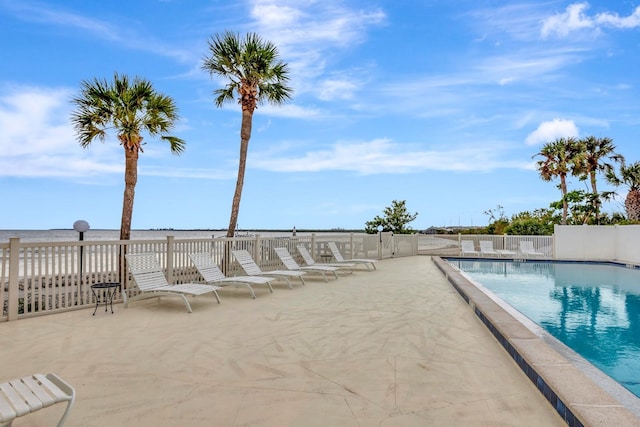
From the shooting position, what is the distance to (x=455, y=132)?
20.3m

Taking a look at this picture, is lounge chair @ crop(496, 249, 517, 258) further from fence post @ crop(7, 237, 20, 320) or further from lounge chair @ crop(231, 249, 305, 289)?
fence post @ crop(7, 237, 20, 320)

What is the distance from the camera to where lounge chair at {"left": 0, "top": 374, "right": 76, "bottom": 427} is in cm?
199

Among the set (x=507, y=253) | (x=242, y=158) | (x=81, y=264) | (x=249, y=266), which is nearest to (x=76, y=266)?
(x=81, y=264)

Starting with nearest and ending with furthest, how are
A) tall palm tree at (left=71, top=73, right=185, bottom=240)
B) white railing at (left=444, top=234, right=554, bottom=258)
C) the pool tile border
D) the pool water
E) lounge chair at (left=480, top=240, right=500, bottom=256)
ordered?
the pool tile border, the pool water, tall palm tree at (left=71, top=73, right=185, bottom=240), lounge chair at (left=480, top=240, right=500, bottom=256), white railing at (left=444, top=234, right=554, bottom=258)

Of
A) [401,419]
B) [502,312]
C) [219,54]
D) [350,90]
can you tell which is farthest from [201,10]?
[401,419]

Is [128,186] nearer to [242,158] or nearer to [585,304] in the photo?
[242,158]

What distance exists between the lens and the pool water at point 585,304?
15.6 ft

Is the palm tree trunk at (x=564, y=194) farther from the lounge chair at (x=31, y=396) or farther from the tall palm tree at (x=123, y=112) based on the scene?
the lounge chair at (x=31, y=396)

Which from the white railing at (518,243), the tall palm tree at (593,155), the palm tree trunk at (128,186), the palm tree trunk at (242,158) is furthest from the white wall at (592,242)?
the palm tree trunk at (128,186)

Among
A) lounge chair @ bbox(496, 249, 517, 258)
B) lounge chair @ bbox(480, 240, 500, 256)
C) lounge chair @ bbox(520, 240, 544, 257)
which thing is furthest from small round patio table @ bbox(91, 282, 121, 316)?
lounge chair @ bbox(520, 240, 544, 257)

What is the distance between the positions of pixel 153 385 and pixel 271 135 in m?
21.6

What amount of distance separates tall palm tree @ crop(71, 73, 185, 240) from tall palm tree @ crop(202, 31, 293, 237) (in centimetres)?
318

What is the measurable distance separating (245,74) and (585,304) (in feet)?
37.7

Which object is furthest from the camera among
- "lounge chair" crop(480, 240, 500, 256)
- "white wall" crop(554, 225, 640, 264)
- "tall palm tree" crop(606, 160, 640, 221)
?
"tall palm tree" crop(606, 160, 640, 221)
